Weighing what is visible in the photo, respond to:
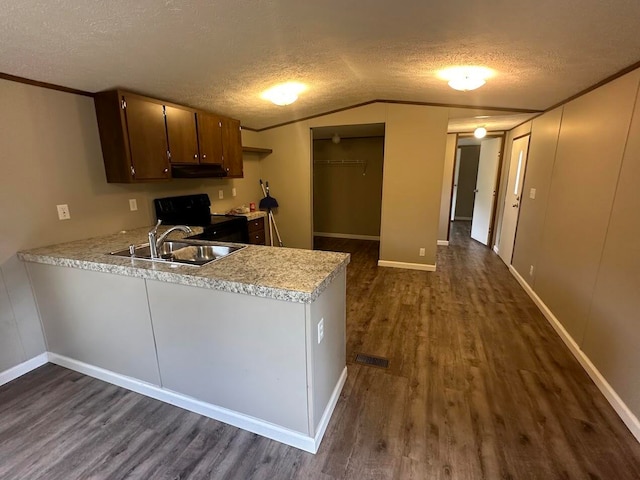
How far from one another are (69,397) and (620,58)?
4.30 metres

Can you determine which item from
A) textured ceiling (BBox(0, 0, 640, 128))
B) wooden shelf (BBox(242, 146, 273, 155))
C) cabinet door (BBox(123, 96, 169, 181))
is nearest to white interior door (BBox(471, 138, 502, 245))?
textured ceiling (BBox(0, 0, 640, 128))

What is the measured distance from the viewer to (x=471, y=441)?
1.68 meters

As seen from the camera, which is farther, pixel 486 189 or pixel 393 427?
pixel 486 189

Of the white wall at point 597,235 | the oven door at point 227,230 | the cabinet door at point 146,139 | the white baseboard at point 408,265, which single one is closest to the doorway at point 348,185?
the white baseboard at point 408,265

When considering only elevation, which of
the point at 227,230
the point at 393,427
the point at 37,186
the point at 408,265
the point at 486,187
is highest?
the point at 37,186

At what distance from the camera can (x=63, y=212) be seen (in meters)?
A: 2.40

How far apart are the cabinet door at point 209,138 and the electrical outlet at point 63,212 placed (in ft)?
4.30

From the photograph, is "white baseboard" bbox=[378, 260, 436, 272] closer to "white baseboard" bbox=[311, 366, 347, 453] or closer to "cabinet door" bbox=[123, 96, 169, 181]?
"white baseboard" bbox=[311, 366, 347, 453]

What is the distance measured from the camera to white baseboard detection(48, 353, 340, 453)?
1654mm

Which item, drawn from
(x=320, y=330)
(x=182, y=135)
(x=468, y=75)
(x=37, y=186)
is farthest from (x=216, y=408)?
(x=468, y=75)

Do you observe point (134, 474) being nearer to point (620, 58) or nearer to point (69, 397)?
point (69, 397)

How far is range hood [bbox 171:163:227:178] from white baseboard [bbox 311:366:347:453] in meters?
2.39

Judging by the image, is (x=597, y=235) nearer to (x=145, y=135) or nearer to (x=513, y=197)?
(x=513, y=197)

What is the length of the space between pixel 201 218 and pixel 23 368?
2.01 metres
